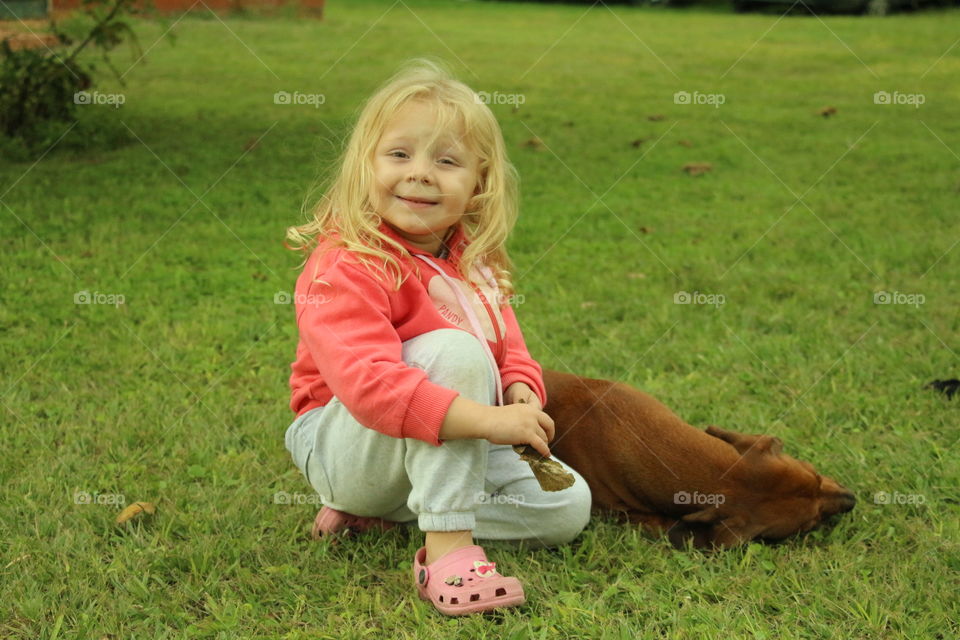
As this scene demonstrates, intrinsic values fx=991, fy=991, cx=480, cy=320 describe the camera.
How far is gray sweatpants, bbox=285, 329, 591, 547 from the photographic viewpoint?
2477 millimetres

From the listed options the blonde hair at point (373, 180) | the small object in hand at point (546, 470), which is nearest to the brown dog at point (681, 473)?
the small object in hand at point (546, 470)

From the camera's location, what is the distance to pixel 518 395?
278 cm

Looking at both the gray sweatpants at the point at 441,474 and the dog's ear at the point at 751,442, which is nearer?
the gray sweatpants at the point at 441,474

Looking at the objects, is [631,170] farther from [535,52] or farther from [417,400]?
[535,52]

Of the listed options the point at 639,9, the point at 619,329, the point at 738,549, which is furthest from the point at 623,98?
the point at 639,9

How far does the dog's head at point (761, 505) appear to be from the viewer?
9.10 feet

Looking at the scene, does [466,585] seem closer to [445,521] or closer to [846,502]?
[445,521]

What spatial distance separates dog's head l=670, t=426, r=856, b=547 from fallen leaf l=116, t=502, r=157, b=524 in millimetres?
1535

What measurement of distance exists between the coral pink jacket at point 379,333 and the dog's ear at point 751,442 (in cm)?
60

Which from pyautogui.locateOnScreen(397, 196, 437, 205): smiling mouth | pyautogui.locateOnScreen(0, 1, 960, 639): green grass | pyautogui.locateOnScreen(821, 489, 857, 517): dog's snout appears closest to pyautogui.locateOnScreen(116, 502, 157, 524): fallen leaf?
pyautogui.locateOnScreen(0, 1, 960, 639): green grass

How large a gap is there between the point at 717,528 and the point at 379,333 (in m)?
1.11

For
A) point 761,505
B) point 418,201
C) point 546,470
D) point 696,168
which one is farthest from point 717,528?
point 696,168

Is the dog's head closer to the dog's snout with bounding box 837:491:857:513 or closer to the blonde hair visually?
the dog's snout with bounding box 837:491:857:513

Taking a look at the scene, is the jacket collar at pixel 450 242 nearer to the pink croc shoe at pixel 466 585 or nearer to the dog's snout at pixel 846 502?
the pink croc shoe at pixel 466 585
